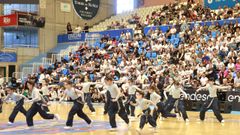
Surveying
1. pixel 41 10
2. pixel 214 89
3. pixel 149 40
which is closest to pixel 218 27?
pixel 149 40

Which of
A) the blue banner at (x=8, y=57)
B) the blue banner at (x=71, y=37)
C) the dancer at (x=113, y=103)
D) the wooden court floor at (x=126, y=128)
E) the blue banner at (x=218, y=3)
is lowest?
the wooden court floor at (x=126, y=128)

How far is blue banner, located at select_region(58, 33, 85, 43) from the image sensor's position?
141 ft

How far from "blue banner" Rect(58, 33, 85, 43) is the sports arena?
10cm

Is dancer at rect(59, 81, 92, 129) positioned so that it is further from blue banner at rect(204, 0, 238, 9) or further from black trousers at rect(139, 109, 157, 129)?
blue banner at rect(204, 0, 238, 9)

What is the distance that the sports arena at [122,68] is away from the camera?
16594mm

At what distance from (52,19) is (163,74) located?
2182cm

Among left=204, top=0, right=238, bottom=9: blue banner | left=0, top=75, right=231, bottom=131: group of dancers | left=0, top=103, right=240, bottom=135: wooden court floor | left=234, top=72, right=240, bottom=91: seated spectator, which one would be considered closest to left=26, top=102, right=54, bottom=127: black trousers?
left=0, top=75, right=231, bottom=131: group of dancers

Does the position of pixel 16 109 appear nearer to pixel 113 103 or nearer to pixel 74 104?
pixel 74 104

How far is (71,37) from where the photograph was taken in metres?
44.0

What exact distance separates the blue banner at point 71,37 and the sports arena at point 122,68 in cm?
10

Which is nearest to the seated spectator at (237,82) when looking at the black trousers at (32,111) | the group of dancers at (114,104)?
the group of dancers at (114,104)

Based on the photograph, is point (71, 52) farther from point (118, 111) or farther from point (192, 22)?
point (118, 111)

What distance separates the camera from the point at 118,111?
16.3 meters

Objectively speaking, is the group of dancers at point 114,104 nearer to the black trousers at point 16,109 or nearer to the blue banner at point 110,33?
the black trousers at point 16,109
